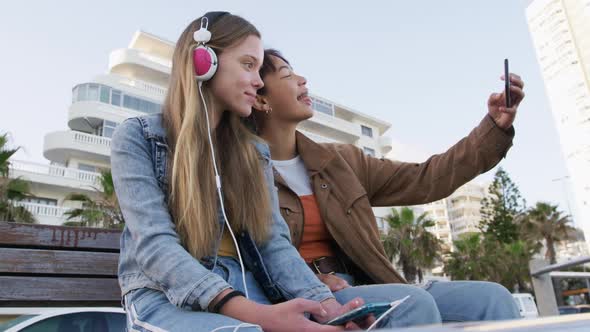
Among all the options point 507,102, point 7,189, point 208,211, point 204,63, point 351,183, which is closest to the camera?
point 208,211

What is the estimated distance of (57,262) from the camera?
2.20 meters

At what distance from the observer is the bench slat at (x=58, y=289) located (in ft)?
6.97

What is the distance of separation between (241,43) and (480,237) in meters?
36.2

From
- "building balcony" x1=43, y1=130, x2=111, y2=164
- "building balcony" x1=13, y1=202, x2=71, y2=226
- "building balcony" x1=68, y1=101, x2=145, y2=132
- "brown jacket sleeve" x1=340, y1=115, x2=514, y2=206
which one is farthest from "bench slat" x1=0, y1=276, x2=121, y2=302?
"building balcony" x1=68, y1=101, x2=145, y2=132

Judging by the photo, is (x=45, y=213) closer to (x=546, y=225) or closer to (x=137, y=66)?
(x=137, y=66)

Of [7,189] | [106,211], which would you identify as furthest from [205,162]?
[106,211]

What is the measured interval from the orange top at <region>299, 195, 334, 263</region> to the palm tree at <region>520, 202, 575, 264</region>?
37.8 metres

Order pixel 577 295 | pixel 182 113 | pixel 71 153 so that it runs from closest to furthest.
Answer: pixel 182 113 → pixel 577 295 → pixel 71 153

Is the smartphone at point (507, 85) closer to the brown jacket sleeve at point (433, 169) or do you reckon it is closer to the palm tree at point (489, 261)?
the brown jacket sleeve at point (433, 169)

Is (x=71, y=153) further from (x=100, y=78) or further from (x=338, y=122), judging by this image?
(x=338, y=122)

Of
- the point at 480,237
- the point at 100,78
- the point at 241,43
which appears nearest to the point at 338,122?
the point at 480,237

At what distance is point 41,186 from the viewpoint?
22750 millimetres

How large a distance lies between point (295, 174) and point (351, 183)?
232mm

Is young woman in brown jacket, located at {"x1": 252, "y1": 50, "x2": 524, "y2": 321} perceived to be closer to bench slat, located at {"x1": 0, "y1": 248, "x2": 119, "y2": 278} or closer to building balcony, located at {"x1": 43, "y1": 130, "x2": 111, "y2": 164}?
bench slat, located at {"x1": 0, "y1": 248, "x2": 119, "y2": 278}
